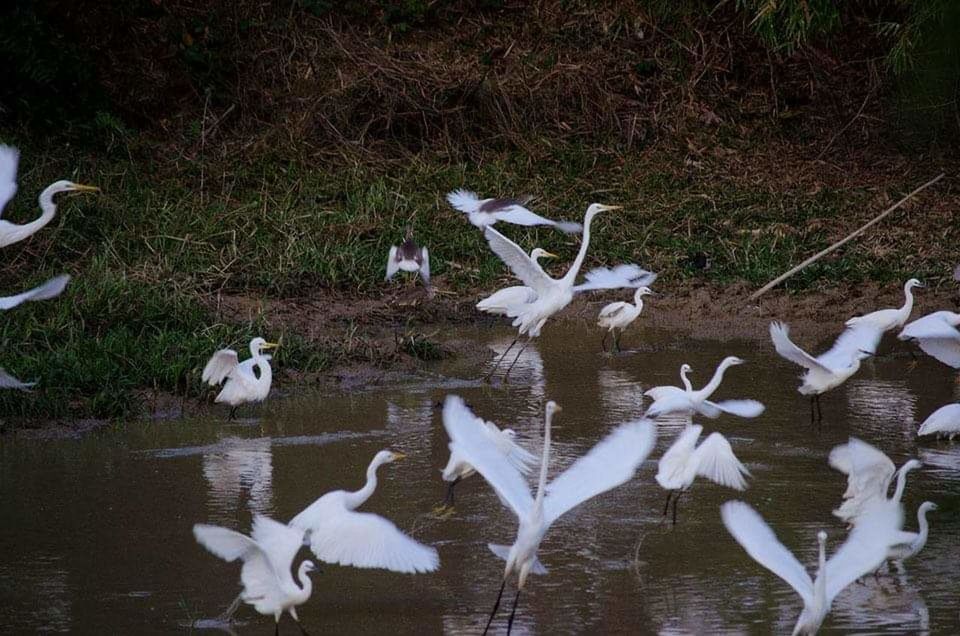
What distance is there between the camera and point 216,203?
13.2 m

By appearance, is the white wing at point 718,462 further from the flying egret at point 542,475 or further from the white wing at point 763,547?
the white wing at point 763,547

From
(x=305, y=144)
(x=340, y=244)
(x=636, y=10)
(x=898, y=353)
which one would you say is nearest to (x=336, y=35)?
(x=305, y=144)

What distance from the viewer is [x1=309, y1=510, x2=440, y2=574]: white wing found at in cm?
486

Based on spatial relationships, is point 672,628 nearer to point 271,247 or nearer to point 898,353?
point 898,353

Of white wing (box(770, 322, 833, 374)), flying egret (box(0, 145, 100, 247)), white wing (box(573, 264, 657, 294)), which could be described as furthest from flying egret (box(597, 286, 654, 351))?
flying egret (box(0, 145, 100, 247))

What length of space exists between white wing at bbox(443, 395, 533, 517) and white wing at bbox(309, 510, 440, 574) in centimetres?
37

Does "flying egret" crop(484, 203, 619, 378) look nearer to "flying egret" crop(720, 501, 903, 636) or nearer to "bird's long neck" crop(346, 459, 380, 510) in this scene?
"bird's long neck" crop(346, 459, 380, 510)

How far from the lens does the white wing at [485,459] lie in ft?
15.5

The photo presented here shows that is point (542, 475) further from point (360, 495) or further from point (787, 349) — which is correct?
point (787, 349)

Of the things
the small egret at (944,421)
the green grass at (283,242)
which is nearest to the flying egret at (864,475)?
the small egret at (944,421)

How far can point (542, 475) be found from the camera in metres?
4.66

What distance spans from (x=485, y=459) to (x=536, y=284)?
16.6 feet

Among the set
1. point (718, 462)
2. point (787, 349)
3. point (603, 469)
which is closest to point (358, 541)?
point (603, 469)

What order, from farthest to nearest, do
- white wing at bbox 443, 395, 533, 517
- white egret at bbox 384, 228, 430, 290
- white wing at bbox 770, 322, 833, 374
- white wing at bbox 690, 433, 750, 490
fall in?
1. white egret at bbox 384, 228, 430, 290
2. white wing at bbox 770, 322, 833, 374
3. white wing at bbox 690, 433, 750, 490
4. white wing at bbox 443, 395, 533, 517
